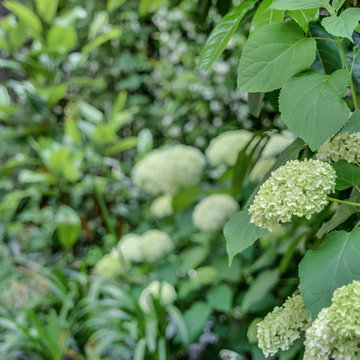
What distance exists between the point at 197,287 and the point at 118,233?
20.7 inches

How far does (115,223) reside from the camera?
84.0 inches

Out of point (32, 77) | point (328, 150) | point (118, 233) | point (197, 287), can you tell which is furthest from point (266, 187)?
point (32, 77)

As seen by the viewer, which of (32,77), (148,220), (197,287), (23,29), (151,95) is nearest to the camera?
(197,287)

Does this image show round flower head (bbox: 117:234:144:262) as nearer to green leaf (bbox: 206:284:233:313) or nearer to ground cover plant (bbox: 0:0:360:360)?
ground cover plant (bbox: 0:0:360:360)

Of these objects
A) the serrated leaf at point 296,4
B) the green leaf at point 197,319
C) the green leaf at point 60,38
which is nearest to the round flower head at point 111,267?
the green leaf at point 197,319

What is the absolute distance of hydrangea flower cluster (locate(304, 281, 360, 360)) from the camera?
32cm

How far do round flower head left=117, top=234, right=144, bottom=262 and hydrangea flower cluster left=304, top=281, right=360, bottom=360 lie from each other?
1285 mm

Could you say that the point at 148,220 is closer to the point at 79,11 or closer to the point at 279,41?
the point at 79,11

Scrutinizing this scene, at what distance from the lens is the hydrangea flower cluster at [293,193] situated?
1.29 ft

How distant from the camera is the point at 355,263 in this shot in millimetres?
391

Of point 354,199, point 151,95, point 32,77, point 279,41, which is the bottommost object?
point 151,95

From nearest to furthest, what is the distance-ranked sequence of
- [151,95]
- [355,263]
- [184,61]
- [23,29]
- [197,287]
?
[355,263] → [197,287] → [23,29] → [184,61] → [151,95]

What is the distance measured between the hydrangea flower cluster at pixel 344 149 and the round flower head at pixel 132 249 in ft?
3.95

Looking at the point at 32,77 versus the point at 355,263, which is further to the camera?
the point at 32,77
